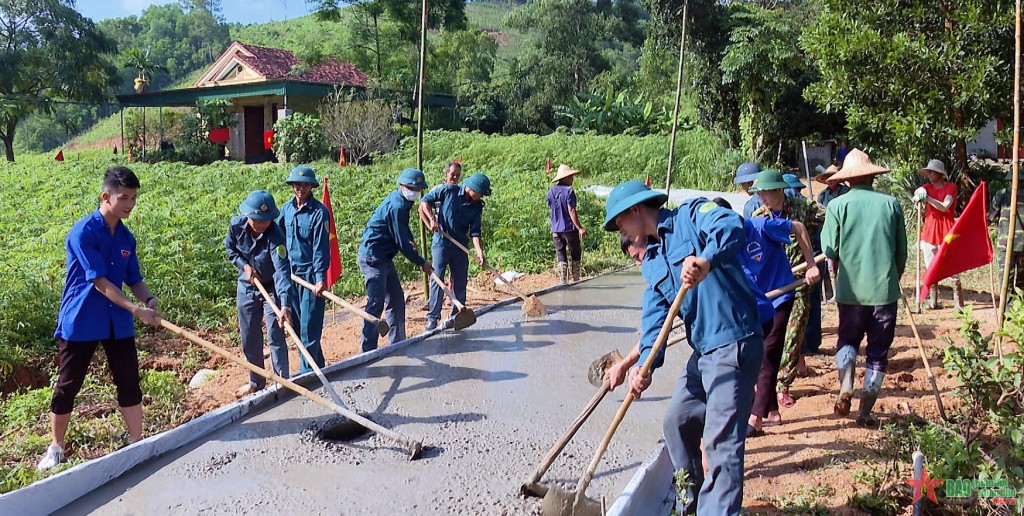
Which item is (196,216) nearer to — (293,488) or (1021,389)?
(293,488)

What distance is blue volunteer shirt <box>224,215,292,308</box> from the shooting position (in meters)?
5.33

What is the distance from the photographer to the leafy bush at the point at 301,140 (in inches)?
918

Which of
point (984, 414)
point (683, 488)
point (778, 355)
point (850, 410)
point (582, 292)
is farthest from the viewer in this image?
point (582, 292)

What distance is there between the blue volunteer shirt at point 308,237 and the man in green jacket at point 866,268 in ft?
11.3

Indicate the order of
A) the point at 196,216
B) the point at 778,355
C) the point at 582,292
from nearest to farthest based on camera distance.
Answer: the point at 778,355, the point at 582,292, the point at 196,216

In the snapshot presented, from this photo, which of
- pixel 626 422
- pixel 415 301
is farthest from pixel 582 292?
pixel 626 422

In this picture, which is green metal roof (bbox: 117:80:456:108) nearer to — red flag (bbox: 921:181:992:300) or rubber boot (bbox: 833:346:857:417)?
red flag (bbox: 921:181:992:300)

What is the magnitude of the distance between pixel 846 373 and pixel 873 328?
340mm

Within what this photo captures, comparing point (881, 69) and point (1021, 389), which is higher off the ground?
point (881, 69)

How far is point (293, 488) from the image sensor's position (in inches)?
150

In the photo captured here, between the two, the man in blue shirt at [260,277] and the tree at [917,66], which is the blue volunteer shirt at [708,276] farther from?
the tree at [917,66]

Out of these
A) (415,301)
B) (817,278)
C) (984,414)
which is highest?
(817,278)

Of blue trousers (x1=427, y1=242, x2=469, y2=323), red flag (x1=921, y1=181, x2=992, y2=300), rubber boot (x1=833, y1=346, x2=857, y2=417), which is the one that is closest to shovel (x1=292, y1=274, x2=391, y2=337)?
blue trousers (x1=427, y1=242, x2=469, y2=323)

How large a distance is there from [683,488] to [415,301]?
6048 millimetres
